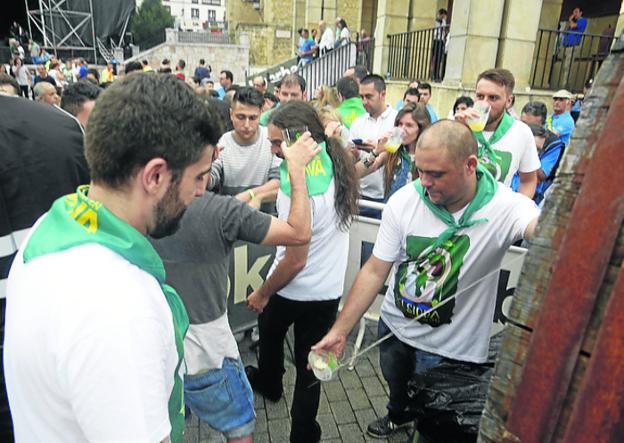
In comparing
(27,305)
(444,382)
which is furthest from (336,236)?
(27,305)

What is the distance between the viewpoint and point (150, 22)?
6306 cm

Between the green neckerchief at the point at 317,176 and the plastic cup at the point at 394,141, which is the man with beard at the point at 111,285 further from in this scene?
the plastic cup at the point at 394,141

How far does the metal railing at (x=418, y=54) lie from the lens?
1017 centimetres

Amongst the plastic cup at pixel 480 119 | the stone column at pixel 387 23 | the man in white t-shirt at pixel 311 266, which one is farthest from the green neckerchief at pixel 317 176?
the stone column at pixel 387 23

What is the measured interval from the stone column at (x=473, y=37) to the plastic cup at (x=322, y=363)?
7.36m

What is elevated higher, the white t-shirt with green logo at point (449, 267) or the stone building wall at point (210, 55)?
the stone building wall at point (210, 55)

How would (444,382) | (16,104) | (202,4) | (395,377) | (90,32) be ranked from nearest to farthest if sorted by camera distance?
(444,382) → (16,104) → (395,377) → (90,32) → (202,4)

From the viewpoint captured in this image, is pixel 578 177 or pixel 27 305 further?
pixel 27 305

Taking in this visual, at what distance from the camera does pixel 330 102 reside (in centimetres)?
674

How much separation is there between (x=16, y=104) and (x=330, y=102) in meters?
5.15

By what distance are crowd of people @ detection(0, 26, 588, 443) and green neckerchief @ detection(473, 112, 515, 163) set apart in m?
0.02

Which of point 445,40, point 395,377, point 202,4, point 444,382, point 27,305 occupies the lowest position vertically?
point 395,377

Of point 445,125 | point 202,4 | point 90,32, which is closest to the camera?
point 445,125

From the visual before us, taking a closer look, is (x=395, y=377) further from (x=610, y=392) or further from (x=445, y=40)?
(x=445, y=40)
